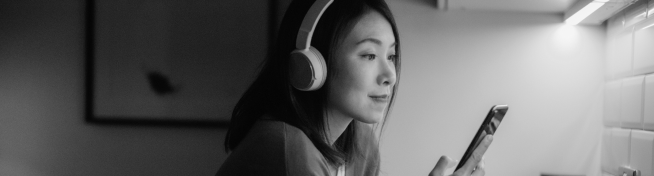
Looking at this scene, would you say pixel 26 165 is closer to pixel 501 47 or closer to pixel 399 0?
pixel 399 0

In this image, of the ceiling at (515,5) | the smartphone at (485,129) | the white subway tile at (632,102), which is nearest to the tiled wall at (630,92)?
the white subway tile at (632,102)

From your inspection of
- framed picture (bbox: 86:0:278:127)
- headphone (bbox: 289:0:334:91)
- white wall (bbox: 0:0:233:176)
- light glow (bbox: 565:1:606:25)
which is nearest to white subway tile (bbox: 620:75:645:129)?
light glow (bbox: 565:1:606:25)

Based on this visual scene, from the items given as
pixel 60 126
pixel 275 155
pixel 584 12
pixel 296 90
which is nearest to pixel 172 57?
pixel 60 126

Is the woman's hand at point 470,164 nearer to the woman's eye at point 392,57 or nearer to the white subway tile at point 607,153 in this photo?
the woman's eye at point 392,57

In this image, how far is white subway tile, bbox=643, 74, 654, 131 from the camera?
0.74 metres

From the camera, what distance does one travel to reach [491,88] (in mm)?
992

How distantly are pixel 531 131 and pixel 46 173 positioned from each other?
1368 mm

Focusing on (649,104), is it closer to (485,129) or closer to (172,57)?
(485,129)

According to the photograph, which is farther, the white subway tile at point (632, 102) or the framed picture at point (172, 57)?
the framed picture at point (172, 57)

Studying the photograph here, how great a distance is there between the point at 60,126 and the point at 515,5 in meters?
1.29

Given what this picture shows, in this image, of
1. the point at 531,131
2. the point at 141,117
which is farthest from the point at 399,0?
the point at 141,117

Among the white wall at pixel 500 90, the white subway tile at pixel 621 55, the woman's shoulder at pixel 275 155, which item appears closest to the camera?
the woman's shoulder at pixel 275 155

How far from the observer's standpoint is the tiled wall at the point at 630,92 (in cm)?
76

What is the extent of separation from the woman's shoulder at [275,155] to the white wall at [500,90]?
0.52 m
